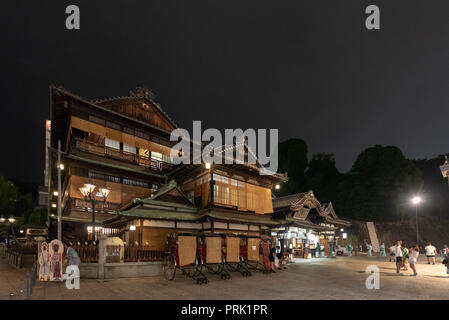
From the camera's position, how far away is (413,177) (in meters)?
49.7

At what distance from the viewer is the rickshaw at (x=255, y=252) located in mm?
18297

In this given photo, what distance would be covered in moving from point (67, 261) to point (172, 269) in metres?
5.26

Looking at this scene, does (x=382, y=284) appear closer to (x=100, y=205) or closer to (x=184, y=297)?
(x=184, y=297)

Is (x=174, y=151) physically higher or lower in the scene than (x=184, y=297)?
higher

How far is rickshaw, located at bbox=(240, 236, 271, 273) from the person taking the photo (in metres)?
18.3

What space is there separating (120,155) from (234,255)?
14.4m

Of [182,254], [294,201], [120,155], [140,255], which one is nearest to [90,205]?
[120,155]

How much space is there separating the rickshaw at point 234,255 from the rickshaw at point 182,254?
2.34 meters

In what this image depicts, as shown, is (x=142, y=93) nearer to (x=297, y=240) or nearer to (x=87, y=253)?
(x=87, y=253)

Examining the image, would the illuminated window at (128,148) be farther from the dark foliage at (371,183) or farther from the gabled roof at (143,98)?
the dark foliage at (371,183)

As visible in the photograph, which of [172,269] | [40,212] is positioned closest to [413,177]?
[172,269]

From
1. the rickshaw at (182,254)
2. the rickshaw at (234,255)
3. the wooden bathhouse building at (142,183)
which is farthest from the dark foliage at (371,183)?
the rickshaw at (182,254)
